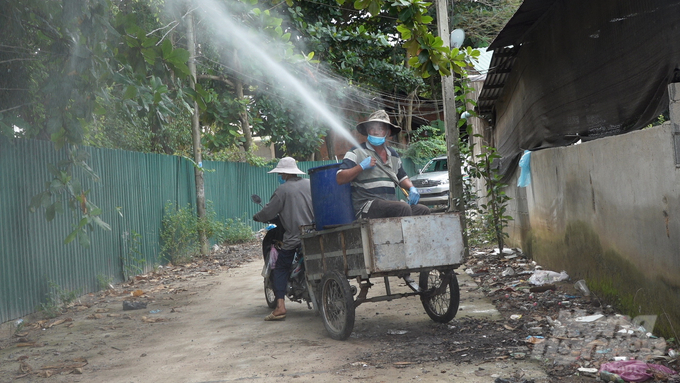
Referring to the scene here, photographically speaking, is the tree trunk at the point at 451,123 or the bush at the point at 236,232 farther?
the bush at the point at 236,232

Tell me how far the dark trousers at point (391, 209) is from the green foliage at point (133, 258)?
5.90 meters

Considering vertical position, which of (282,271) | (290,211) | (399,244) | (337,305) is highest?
(290,211)

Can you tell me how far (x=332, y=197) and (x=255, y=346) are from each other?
62.3 inches

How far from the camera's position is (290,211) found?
7.58 meters

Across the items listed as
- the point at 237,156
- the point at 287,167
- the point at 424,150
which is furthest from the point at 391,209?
the point at 424,150

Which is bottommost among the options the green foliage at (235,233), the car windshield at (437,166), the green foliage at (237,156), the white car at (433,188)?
the green foliage at (235,233)

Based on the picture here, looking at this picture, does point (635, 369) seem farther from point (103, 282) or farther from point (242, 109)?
point (242, 109)

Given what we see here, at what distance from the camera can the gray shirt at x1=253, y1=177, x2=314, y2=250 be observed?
24.7 ft

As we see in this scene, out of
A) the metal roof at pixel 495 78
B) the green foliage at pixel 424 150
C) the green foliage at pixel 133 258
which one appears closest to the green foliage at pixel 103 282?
the green foliage at pixel 133 258

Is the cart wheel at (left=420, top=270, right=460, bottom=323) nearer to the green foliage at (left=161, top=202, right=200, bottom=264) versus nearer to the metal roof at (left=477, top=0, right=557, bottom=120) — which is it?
the metal roof at (left=477, top=0, right=557, bottom=120)

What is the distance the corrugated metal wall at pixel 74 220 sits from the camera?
7742 mm

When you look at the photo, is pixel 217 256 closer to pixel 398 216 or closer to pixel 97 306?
pixel 97 306

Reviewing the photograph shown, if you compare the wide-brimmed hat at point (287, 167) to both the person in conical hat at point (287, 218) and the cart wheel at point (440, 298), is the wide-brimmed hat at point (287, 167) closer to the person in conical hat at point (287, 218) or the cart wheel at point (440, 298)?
the person in conical hat at point (287, 218)

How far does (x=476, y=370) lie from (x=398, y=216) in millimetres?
1687
